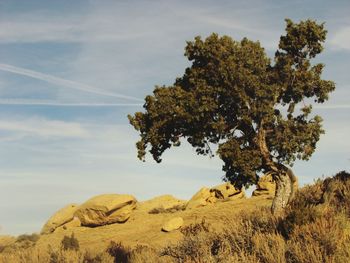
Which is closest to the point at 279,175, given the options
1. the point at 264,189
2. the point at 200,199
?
the point at 264,189

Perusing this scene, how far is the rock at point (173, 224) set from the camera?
4112 cm

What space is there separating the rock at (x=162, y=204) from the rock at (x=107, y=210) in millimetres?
2809

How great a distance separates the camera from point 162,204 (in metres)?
56.4

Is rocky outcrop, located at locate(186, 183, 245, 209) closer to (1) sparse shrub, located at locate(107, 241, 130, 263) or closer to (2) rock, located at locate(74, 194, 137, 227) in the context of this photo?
(2) rock, located at locate(74, 194, 137, 227)

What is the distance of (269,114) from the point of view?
78.3ft

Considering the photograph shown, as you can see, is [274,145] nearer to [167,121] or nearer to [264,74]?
[264,74]

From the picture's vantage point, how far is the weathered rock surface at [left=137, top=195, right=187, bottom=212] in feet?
175

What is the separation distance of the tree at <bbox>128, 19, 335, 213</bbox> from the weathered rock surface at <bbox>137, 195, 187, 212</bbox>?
27615 mm

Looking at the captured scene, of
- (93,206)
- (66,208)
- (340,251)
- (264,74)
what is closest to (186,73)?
(264,74)

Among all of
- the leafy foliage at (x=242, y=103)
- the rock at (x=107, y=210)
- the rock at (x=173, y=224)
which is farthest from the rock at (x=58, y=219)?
the leafy foliage at (x=242, y=103)

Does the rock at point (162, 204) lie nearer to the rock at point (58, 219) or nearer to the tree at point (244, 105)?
the rock at point (58, 219)

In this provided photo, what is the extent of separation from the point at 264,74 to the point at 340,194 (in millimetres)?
7436

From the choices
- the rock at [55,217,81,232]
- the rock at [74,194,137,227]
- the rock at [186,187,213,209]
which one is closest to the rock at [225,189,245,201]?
the rock at [186,187,213,209]

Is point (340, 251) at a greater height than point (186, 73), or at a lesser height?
lesser
